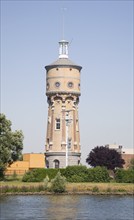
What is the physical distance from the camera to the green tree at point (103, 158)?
10944cm

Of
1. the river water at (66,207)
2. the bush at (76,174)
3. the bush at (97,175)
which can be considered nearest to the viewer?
the river water at (66,207)

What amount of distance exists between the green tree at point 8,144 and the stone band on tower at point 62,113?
15.1m

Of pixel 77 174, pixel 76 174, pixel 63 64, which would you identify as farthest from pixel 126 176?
pixel 63 64

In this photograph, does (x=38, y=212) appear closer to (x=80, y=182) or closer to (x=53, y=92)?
(x=80, y=182)

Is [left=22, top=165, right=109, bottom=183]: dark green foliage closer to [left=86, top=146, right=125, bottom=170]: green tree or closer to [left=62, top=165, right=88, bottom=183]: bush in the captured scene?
[left=62, top=165, right=88, bottom=183]: bush

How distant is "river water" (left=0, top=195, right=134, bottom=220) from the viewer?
4934 cm

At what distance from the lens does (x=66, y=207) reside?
5544cm

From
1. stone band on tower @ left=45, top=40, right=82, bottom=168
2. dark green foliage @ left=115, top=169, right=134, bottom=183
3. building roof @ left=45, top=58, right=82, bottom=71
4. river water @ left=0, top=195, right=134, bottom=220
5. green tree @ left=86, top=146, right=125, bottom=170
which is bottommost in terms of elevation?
river water @ left=0, top=195, right=134, bottom=220

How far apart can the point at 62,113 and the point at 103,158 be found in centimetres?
1351

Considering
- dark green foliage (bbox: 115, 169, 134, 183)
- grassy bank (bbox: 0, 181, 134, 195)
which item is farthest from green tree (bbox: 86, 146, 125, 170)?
grassy bank (bbox: 0, 181, 134, 195)

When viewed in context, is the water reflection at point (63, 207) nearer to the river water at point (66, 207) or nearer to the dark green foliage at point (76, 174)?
the river water at point (66, 207)

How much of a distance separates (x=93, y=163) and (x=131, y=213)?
5629 cm

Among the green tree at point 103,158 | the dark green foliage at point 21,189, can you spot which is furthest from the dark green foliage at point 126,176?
the green tree at point 103,158

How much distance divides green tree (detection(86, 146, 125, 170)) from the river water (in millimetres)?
40649
